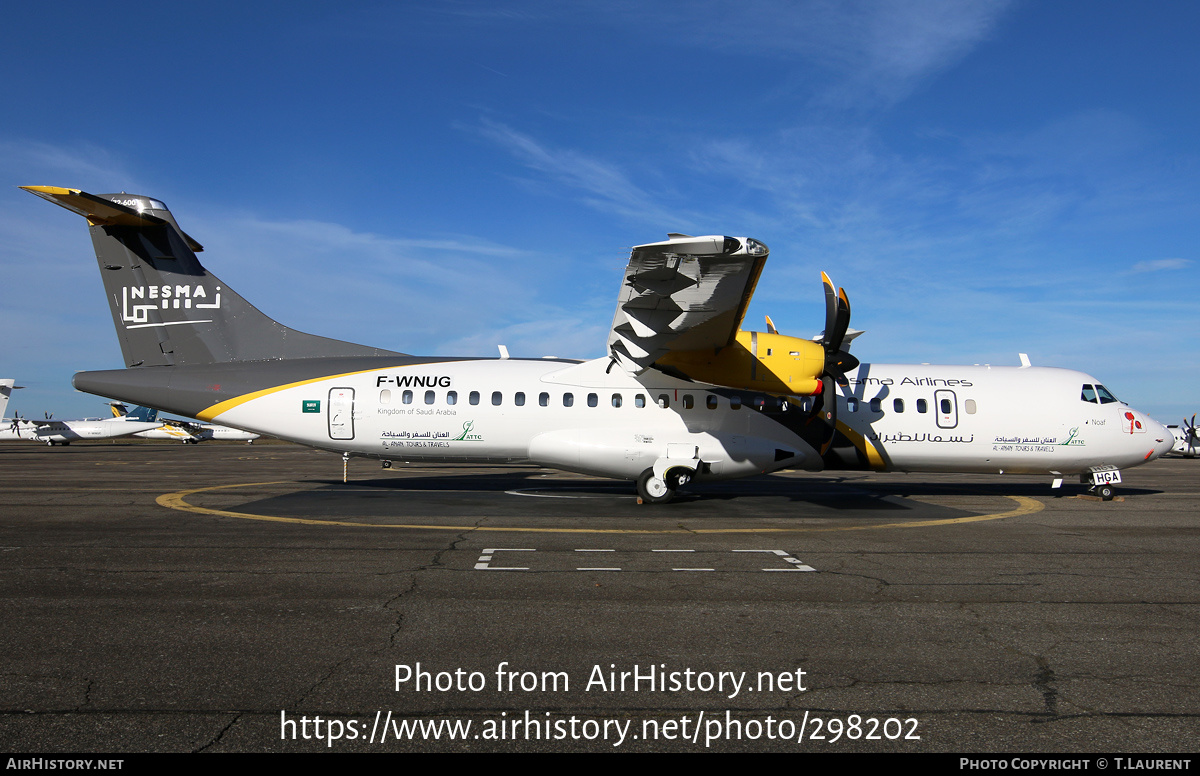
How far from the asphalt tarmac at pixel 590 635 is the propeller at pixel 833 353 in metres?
3.32

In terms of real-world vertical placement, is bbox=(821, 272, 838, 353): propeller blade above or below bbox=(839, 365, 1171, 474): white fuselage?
above

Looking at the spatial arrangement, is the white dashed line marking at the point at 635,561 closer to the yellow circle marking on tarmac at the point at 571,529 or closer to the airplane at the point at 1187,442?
the yellow circle marking on tarmac at the point at 571,529

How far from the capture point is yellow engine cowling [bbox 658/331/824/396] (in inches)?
567

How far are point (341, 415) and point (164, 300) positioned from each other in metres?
5.25

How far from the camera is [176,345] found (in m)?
16.3

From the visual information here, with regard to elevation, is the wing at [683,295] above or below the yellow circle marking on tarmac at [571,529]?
above

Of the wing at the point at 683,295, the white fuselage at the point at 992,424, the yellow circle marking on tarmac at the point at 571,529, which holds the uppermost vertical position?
the wing at the point at 683,295

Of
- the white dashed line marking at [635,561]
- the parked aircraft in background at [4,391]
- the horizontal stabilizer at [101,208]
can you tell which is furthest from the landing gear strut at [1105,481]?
the parked aircraft in background at [4,391]

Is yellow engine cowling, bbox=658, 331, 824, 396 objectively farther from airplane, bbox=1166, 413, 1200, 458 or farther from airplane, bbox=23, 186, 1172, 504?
airplane, bbox=1166, 413, 1200, 458

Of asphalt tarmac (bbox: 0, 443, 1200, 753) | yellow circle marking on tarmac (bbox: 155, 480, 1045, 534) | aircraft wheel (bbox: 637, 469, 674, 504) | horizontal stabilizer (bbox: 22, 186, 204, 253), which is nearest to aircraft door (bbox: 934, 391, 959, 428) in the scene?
yellow circle marking on tarmac (bbox: 155, 480, 1045, 534)

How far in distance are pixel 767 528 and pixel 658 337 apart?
4.40 meters

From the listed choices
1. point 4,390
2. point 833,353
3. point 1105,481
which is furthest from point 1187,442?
point 4,390

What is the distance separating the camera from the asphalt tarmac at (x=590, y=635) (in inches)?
160

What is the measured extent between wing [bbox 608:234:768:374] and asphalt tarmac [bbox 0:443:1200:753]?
153 inches
